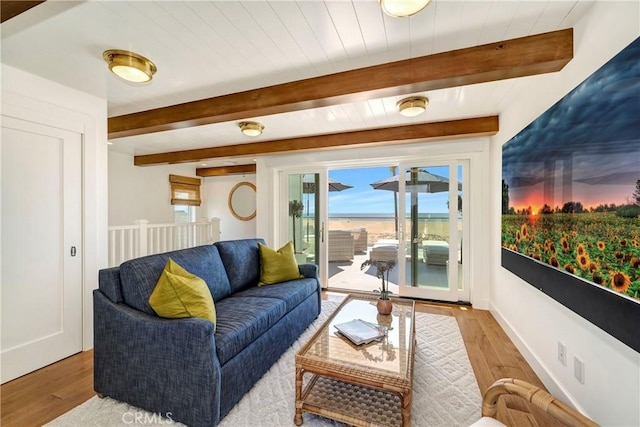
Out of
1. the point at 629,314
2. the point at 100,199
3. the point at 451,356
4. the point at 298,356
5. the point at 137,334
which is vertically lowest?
the point at 451,356

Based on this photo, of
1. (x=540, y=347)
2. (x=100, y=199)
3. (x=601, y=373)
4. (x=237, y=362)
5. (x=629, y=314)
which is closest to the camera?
(x=629, y=314)

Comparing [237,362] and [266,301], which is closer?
[237,362]

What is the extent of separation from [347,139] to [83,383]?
3.56 metres

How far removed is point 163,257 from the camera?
207 cm

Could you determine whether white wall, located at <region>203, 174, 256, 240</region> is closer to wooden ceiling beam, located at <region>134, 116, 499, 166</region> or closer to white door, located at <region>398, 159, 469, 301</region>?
wooden ceiling beam, located at <region>134, 116, 499, 166</region>

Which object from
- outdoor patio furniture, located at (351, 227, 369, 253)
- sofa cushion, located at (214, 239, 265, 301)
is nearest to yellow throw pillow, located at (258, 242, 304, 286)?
sofa cushion, located at (214, 239, 265, 301)

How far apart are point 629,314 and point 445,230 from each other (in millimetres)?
2618

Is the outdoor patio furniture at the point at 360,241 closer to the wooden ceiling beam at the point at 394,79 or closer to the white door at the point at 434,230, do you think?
the white door at the point at 434,230

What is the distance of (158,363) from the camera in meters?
1.59

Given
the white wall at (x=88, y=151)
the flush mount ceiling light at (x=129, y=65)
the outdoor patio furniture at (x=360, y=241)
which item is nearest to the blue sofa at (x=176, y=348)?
the white wall at (x=88, y=151)

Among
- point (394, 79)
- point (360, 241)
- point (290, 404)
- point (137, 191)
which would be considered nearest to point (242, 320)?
point (290, 404)

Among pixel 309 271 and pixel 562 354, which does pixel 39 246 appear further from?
pixel 562 354

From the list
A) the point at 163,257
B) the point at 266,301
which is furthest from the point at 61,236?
the point at 266,301

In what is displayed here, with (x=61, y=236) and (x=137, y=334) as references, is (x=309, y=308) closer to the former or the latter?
(x=137, y=334)
